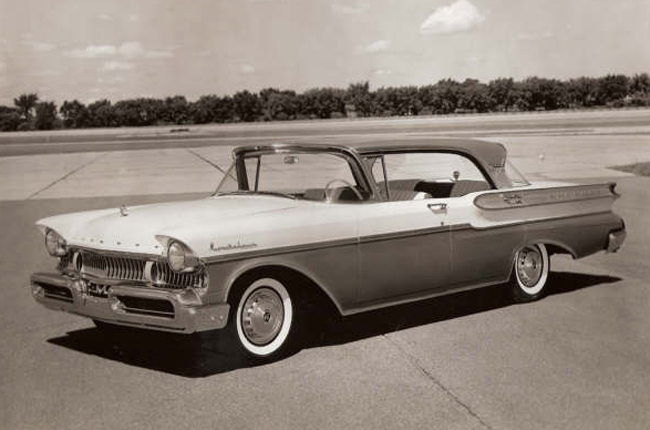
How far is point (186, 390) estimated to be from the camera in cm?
445

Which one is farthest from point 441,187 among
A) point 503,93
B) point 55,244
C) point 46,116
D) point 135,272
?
point 503,93

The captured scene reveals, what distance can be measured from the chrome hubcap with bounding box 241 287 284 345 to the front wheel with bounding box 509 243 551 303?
2.22 m

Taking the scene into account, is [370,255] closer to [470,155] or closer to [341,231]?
[341,231]

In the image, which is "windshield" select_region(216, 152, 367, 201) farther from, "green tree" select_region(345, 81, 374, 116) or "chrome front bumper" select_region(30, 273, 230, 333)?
"green tree" select_region(345, 81, 374, 116)

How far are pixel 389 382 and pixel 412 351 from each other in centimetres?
68

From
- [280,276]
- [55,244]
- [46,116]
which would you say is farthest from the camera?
[46,116]

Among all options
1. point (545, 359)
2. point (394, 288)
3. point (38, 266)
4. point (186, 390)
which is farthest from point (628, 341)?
point (38, 266)

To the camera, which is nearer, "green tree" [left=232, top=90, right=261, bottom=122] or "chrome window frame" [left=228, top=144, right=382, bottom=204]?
"chrome window frame" [left=228, top=144, right=382, bottom=204]

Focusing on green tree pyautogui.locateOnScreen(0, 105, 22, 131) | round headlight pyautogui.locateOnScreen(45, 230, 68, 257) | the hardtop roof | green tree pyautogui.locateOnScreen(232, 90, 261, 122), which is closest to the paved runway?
round headlight pyautogui.locateOnScreen(45, 230, 68, 257)

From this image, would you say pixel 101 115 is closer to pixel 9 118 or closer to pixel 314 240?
pixel 9 118

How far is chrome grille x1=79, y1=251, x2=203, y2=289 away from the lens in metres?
4.70

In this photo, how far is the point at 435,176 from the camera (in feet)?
21.5

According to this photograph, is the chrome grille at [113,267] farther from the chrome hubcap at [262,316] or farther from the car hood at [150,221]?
the chrome hubcap at [262,316]

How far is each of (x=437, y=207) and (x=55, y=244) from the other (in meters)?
2.61
